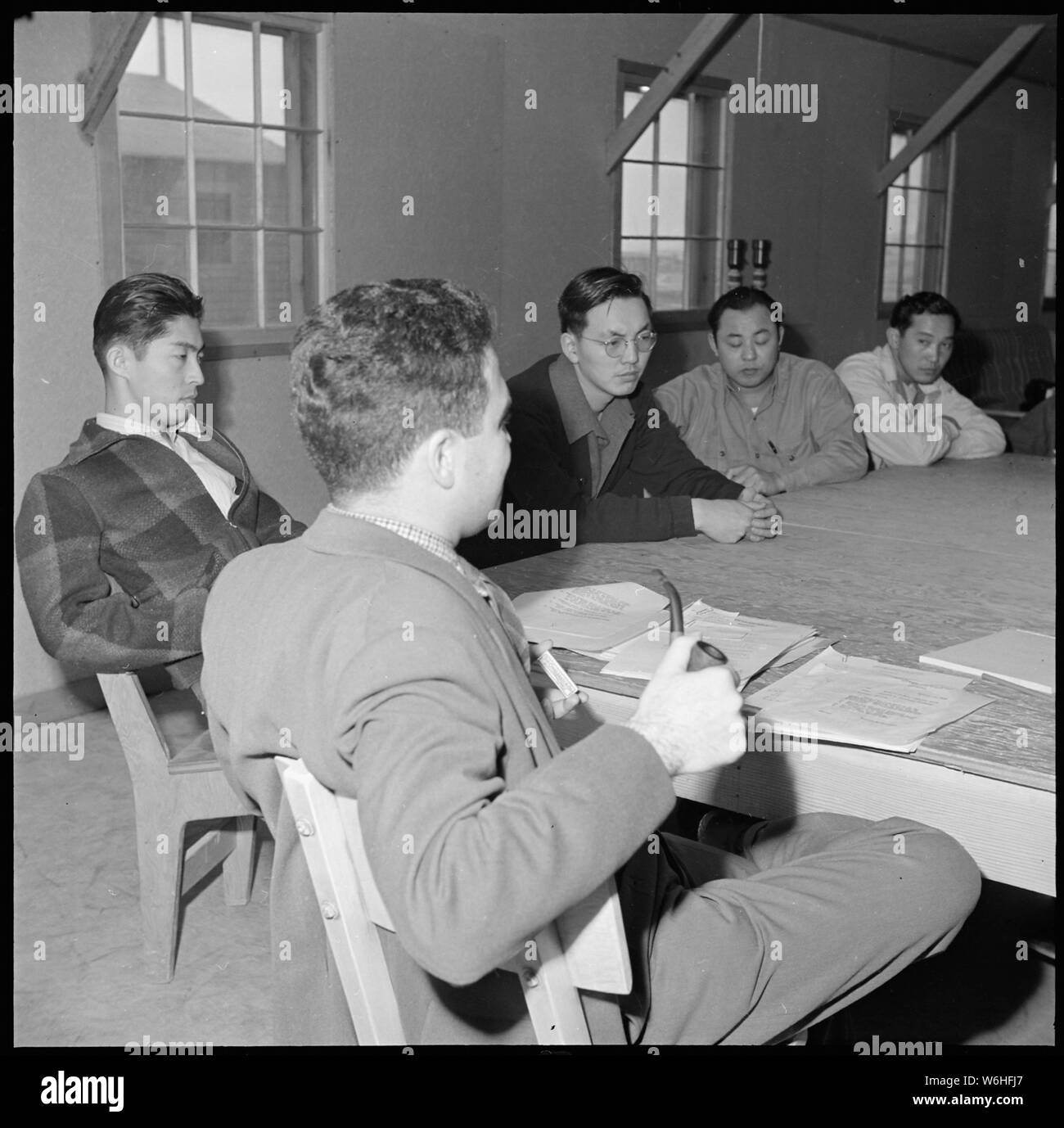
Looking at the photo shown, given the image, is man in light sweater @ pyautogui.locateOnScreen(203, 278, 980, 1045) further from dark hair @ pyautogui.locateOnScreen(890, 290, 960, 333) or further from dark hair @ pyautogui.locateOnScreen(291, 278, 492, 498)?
dark hair @ pyautogui.locateOnScreen(890, 290, 960, 333)

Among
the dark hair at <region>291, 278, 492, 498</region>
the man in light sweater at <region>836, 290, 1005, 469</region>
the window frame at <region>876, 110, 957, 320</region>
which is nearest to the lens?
the dark hair at <region>291, 278, 492, 498</region>

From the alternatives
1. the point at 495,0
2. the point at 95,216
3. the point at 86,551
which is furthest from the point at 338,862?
the point at 495,0

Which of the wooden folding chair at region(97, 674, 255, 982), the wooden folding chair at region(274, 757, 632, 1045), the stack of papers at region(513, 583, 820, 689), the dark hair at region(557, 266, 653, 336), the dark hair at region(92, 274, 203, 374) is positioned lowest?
the wooden folding chair at region(97, 674, 255, 982)

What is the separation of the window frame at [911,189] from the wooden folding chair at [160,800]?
549 cm

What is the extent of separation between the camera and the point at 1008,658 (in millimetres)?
1683

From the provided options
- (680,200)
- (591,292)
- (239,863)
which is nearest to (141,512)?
(239,863)

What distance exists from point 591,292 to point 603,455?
41cm

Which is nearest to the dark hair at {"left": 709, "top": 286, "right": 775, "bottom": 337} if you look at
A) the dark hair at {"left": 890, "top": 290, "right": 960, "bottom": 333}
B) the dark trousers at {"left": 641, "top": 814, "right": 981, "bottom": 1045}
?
the dark hair at {"left": 890, "top": 290, "right": 960, "bottom": 333}

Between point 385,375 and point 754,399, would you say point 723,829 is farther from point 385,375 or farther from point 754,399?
point 754,399

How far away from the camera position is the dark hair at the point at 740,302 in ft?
11.4

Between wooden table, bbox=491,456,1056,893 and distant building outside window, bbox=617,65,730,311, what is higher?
distant building outside window, bbox=617,65,730,311

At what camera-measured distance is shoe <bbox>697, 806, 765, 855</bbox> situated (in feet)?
5.42

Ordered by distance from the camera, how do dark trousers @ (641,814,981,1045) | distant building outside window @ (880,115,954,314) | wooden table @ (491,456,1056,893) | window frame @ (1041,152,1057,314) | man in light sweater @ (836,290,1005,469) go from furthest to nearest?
window frame @ (1041,152,1057,314) < distant building outside window @ (880,115,954,314) < man in light sweater @ (836,290,1005,469) < wooden table @ (491,456,1056,893) < dark trousers @ (641,814,981,1045)

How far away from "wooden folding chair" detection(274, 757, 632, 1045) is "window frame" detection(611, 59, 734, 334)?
14.9 ft
